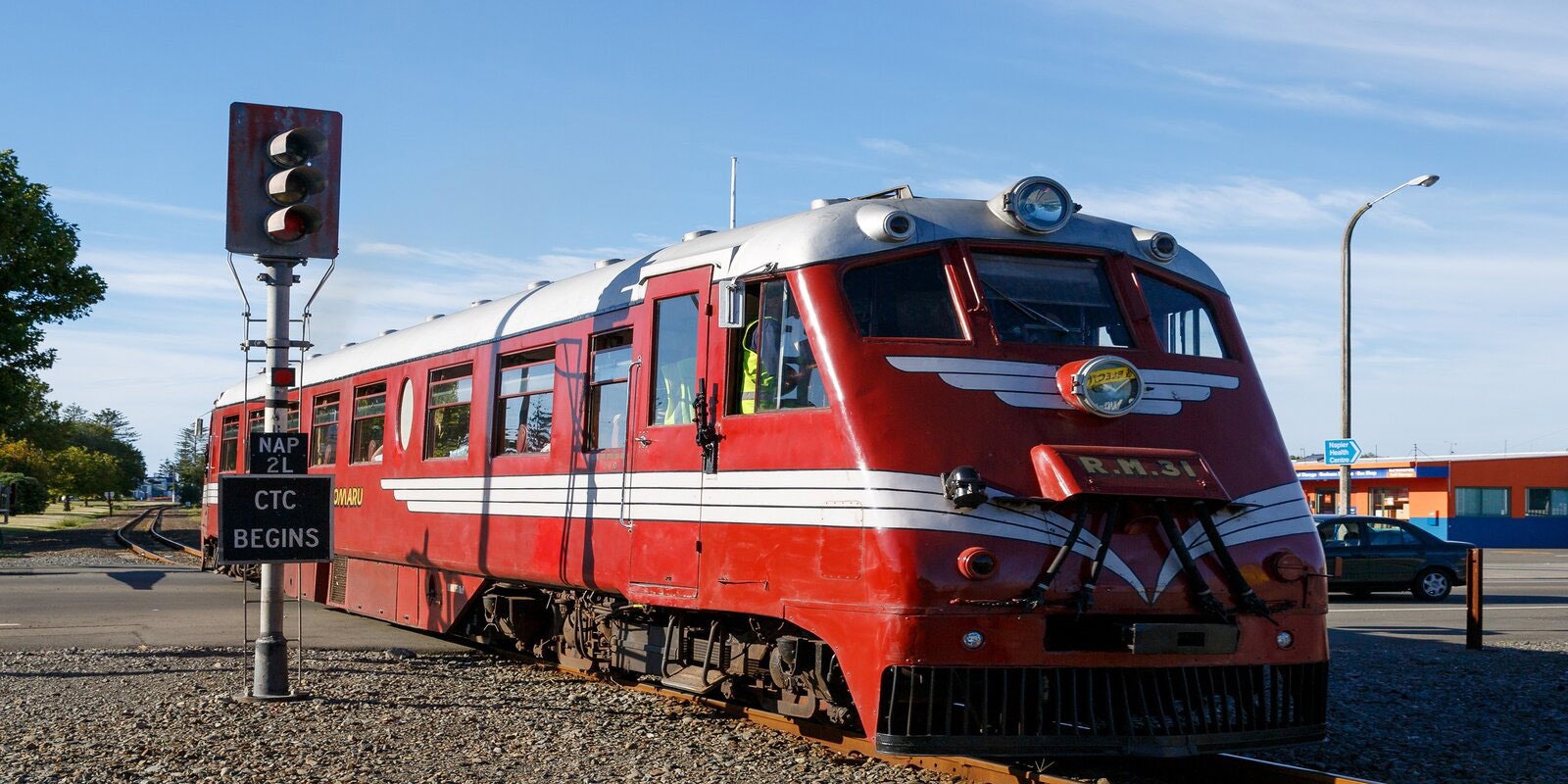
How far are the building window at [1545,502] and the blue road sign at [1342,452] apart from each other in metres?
28.2

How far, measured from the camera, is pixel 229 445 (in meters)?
20.1

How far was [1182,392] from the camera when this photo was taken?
24.4 feet

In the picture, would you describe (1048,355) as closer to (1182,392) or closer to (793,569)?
(1182,392)

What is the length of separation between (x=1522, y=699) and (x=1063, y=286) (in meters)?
5.62

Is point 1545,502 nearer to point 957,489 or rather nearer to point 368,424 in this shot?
point 368,424

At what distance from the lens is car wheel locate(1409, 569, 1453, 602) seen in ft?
70.2

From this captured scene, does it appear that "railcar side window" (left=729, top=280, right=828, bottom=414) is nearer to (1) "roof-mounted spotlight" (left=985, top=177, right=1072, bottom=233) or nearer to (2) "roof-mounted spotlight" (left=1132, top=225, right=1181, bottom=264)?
(1) "roof-mounted spotlight" (left=985, top=177, right=1072, bottom=233)

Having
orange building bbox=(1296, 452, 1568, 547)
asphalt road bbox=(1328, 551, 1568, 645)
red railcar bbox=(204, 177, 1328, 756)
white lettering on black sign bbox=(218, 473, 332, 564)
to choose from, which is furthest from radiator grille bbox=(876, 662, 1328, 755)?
orange building bbox=(1296, 452, 1568, 547)

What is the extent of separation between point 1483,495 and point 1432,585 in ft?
95.9

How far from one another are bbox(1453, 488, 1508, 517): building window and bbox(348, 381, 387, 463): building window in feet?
136

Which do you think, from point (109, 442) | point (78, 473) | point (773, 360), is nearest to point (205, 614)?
point (773, 360)

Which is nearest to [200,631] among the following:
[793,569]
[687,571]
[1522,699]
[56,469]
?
[687,571]

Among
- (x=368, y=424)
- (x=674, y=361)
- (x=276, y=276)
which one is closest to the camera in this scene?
(x=674, y=361)

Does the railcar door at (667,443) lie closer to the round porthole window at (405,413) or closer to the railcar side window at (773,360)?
the railcar side window at (773,360)
